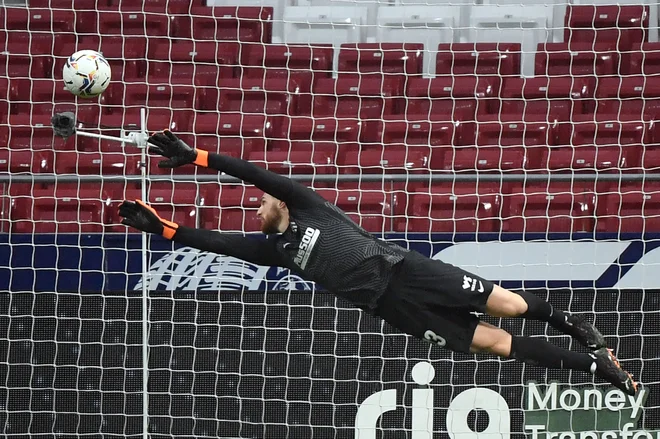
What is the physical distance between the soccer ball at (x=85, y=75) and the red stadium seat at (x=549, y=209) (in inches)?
117

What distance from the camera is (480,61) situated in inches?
360

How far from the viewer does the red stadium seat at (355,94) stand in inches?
359

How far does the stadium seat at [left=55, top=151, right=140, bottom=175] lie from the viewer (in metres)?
8.42

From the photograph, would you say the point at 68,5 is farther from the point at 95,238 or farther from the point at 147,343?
the point at 147,343

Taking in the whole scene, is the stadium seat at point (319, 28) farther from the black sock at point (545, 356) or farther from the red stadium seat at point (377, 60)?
the black sock at point (545, 356)

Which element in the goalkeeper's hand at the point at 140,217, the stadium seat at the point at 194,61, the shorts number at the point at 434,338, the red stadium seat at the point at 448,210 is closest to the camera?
the goalkeeper's hand at the point at 140,217

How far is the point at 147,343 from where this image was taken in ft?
22.5

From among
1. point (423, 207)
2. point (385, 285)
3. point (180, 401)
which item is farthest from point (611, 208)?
point (180, 401)

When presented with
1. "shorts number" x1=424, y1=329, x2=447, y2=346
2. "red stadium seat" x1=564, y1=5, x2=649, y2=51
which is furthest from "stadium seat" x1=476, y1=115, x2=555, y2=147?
"shorts number" x1=424, y1=329, x2=447, y2=346

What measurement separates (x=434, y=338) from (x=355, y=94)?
151 inches

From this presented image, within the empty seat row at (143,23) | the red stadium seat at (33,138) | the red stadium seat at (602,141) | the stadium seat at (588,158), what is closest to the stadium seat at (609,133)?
the red stadium seat at (602,141)

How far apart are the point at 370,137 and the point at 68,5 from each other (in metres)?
3.16

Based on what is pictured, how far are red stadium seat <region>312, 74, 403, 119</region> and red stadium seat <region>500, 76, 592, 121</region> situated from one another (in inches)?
37.6

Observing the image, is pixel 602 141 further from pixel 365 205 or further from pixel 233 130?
pixel 233 130
